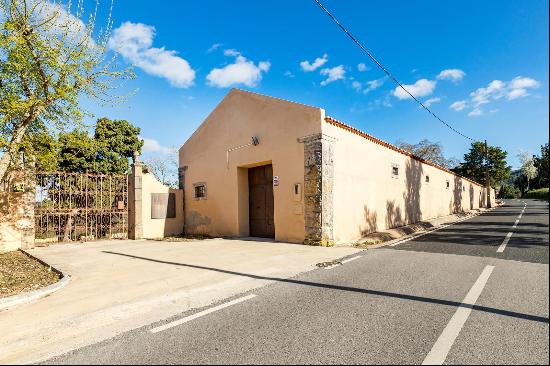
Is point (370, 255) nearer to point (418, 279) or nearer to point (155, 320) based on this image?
point (418, 279)

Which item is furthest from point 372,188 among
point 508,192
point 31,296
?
point 508,192

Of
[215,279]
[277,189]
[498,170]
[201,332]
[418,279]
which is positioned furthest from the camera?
[498,170]

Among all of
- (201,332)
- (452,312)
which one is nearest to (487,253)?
(452,312)

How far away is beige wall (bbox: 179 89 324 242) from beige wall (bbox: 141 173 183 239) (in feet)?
1.36

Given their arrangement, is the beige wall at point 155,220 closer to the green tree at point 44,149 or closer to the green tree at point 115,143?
the green tree at point 44,149

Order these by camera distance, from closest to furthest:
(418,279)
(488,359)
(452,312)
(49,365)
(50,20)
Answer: (488,359) < (49,365) < (452,312) < (418,279) < (50,20)

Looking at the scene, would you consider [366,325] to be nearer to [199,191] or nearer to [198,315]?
[198,315]

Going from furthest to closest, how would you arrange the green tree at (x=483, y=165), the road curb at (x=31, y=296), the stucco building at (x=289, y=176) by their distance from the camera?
the green tree at (x=483, y=165), the stucco building at (x=289, y=176), the road curb at (x=31, y=296)

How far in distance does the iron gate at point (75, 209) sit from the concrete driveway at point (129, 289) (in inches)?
117

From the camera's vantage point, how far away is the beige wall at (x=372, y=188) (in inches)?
393

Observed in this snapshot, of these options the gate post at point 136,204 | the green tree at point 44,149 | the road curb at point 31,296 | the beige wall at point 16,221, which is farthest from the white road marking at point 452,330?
the gate post at point 136,204

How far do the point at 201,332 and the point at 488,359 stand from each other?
2606 millimetres

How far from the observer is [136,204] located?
13.0m

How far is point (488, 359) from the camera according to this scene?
2.44 meters
